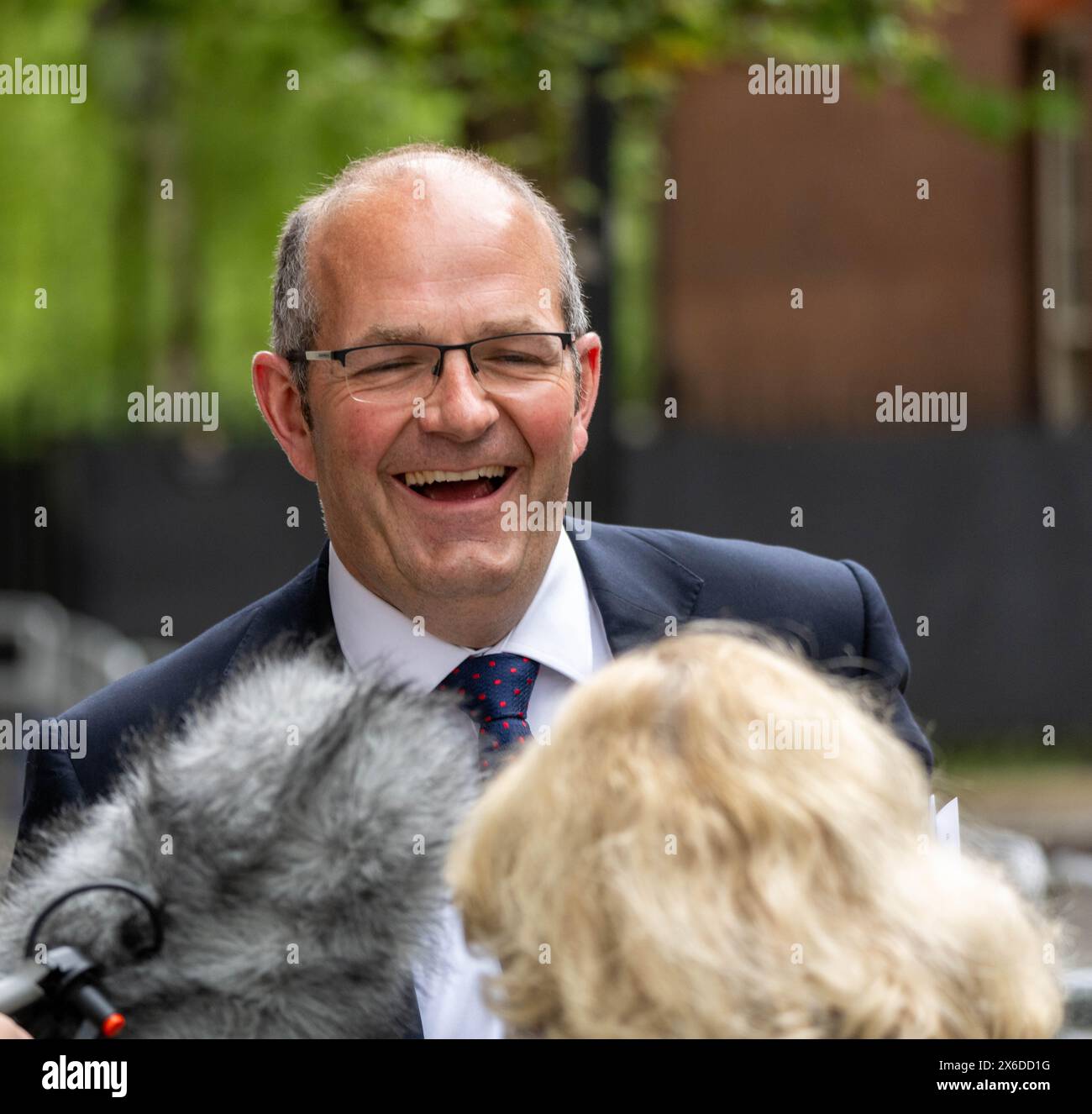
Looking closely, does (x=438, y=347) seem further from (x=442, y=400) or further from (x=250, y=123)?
(x=250, y=123)

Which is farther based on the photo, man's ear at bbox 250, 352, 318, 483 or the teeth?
man's ear at bbox 250, 352, 318, 483

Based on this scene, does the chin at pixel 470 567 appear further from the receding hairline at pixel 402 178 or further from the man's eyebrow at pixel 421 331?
the receding hairline at pixel 402 178

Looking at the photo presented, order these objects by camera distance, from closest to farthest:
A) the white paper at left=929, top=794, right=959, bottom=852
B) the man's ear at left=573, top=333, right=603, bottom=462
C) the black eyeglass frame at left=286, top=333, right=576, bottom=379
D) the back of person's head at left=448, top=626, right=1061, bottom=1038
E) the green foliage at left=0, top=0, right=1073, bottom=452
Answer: the back of person's head at left=448, top=626, right=1061, bottom=1038, the white paper at left=929, top=794, right=959, bottom=852, the black eyeglass frame at left=286, top=333, right=576, bottom=379, the man's ear at left=573, top=333, right=603, bottom=462, the green foliage at left=0, top=0, right=1073, bottom=452

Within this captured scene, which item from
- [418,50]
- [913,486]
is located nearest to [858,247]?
[913,486]

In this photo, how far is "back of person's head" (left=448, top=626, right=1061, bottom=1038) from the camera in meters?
1.68

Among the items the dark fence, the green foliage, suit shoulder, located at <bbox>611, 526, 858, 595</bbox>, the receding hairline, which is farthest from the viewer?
the dark fence

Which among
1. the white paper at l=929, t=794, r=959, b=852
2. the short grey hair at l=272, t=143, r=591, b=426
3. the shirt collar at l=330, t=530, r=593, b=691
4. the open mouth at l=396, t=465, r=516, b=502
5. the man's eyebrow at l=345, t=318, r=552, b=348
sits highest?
the short grey hair at l=272, t=143, r=591, b=426

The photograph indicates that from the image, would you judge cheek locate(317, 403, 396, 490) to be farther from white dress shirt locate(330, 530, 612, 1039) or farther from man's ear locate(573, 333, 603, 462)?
man's ear locate(573, 333, 603, 462)

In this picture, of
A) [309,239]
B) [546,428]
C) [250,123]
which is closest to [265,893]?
[546,428]

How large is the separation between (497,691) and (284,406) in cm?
57

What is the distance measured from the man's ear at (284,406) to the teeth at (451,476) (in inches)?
9.2

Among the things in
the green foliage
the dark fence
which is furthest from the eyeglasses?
the dark fence

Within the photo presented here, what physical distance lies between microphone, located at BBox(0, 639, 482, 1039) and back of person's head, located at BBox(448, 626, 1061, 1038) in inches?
3.0

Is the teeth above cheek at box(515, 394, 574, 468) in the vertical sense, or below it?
below
